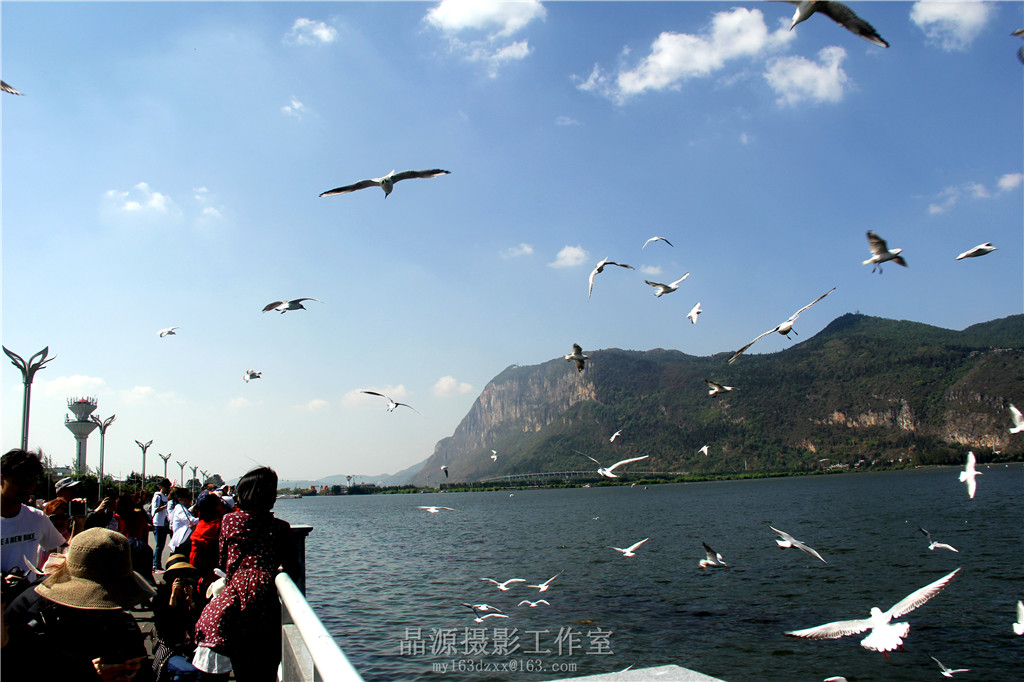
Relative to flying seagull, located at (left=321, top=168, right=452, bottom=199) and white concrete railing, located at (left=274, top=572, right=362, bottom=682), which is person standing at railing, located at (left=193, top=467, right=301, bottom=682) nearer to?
white concrete railing, located at (left=274, top=572, right=362, bottom=682)

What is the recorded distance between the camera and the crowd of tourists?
2.73 m

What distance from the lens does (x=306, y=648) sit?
3.03m

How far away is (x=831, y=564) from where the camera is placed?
28.4 metres

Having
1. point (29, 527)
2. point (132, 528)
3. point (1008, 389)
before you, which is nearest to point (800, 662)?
point (132, 528)

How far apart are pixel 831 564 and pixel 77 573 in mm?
31515

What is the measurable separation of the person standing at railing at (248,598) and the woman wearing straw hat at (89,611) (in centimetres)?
70

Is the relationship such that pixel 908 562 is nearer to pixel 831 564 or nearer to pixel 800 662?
pixel 831 564

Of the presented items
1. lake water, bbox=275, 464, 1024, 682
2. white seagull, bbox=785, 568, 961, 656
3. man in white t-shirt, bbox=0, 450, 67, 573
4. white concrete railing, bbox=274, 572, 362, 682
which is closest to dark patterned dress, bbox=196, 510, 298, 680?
white concrete railing, bbox=274, 572, 362, 682

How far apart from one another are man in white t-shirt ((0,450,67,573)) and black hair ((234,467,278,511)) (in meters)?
1.39

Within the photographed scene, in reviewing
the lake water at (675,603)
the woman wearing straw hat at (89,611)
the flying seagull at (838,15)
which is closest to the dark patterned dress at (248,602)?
the woman wearing straw hat at (89,611)

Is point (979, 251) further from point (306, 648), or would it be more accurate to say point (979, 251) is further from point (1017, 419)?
point (306, 648)

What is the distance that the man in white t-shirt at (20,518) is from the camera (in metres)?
4.13

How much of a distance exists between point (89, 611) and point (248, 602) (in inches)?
45.7

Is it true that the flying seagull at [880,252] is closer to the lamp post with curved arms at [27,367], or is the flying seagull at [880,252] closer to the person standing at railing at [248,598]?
the person standing at railing at [248,598]
